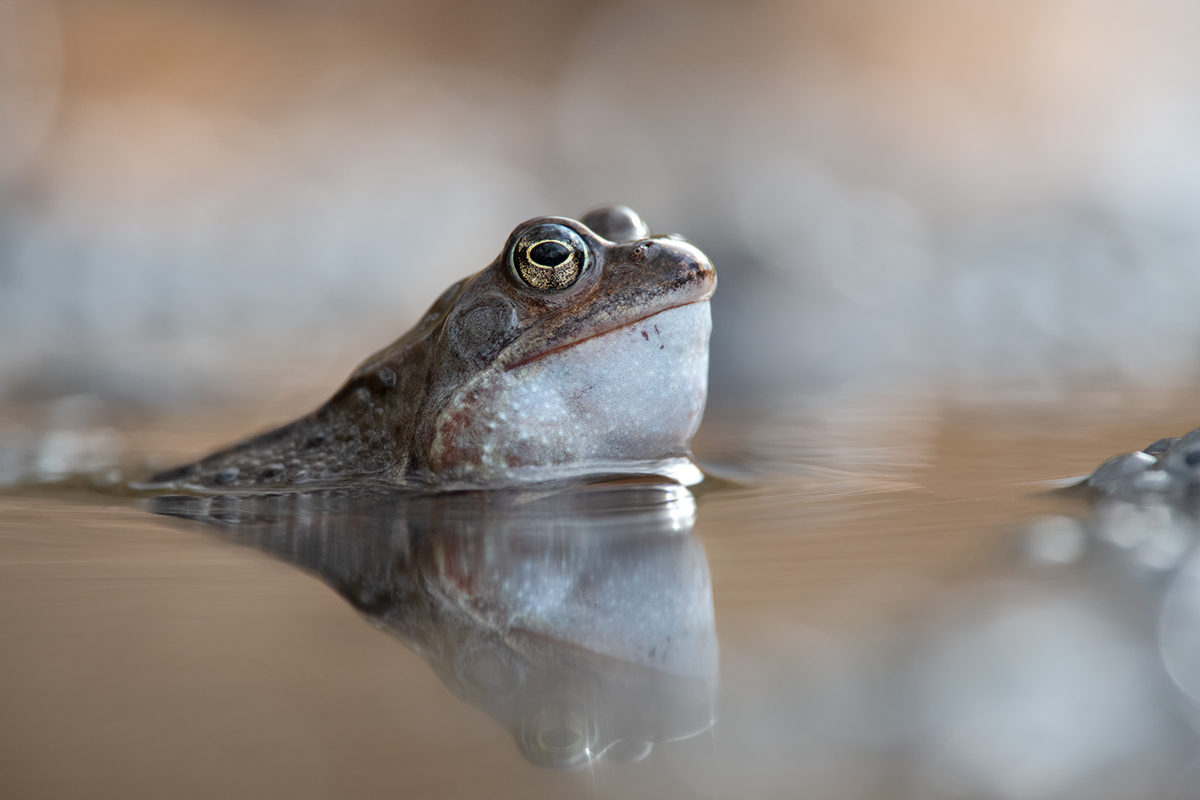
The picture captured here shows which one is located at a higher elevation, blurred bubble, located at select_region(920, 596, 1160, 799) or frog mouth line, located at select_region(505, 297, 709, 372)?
frog mouth line, located at select_region(505, 297, 709, 372)

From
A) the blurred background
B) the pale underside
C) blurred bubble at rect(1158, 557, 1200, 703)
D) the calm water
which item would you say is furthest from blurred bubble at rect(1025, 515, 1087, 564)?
the blurred background

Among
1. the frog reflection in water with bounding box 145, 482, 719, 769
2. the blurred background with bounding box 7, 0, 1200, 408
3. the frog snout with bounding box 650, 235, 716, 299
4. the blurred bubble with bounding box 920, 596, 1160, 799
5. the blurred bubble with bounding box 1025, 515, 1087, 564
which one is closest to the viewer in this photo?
the blurred bubble with bounding box 920, 596, 1160, 799

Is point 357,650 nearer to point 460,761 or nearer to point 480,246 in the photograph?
point 460,761

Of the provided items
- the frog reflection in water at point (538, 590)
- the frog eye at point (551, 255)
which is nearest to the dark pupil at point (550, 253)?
the frog eye at point (551, 255)

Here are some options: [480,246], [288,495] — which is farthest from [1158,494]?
[480,246]

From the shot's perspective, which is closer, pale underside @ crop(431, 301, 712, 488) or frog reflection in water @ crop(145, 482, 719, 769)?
frog reflection in water @ crop(145, 482, 719, 769)

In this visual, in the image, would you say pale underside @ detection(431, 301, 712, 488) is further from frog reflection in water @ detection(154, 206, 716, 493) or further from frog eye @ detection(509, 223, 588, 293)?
frog eye @ detection(509, 223, 588, 293)
